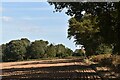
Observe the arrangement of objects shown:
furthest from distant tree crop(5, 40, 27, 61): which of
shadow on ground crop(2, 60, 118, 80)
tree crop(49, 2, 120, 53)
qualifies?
tree crop(49, 2, 120, 53)

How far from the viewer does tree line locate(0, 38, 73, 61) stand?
131 metres

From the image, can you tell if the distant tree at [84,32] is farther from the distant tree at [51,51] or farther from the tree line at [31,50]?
the distant tree at [51,51]

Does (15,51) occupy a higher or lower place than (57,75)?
higher

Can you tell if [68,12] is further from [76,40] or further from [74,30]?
[76,40]

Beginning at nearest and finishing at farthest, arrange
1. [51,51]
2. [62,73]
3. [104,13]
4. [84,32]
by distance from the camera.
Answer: [104,13], [62,73], [84,32], [51,51]

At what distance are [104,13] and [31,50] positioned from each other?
11180cm

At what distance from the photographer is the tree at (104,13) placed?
26.3m

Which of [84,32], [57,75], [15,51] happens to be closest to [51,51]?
[15,51]

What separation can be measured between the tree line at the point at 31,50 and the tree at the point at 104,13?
94.3 metres

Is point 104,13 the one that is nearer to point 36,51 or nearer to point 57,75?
point 57,75

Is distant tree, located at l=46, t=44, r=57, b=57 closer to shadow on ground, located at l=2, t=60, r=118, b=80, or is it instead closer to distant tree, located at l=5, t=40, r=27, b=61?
distant tree, located at l=5, t=40, r=27, b=61

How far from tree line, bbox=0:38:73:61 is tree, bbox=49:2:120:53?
9428cm

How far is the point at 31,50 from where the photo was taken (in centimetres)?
13888

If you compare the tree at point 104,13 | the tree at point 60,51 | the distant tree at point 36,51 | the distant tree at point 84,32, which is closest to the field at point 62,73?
the tree at point 104,13
